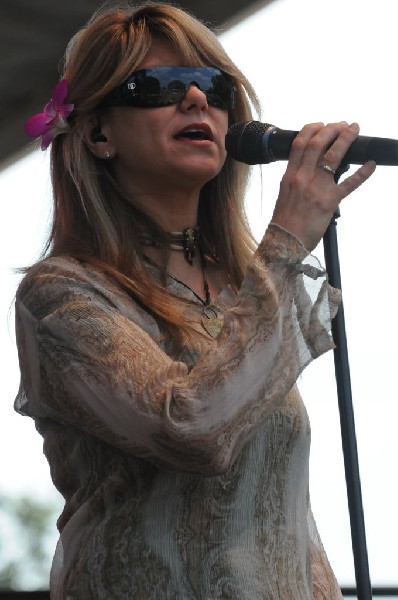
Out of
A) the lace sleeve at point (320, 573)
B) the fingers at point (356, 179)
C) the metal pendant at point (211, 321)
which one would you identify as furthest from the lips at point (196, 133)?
the lace sleeve at point (320, 573)

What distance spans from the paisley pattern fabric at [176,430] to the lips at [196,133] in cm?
27

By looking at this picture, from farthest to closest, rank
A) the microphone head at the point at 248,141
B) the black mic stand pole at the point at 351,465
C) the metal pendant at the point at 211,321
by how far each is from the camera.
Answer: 1. the metal pendant at the point at 211,321
2. the microphone head at the point at 248,141
3. the black mic stand pole at the point at 351,465

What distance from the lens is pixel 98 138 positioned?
204 centimetres

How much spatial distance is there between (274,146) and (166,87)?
317mm

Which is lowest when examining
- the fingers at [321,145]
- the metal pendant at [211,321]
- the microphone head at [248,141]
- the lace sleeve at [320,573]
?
the lace sleeve at [320,573]

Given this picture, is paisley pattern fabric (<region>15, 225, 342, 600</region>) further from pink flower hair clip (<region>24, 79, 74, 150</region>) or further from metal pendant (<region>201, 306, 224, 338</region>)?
pink flower hair clip (<region>24, 79, 74, 150</region>)

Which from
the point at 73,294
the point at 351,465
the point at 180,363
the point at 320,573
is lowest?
the point at 320,573

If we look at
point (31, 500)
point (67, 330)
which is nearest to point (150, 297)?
point (67, 330)

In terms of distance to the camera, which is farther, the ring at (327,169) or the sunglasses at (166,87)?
the sunglasses at (166,87)

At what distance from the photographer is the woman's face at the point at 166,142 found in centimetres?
193

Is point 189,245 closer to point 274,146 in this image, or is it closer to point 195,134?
point 195,134

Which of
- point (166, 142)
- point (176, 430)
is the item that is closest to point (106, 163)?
point (166, 142)

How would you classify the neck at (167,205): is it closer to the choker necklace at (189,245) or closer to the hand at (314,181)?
the choker necklace at (189,245)

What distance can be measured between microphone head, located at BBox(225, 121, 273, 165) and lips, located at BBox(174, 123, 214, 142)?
174 mm
